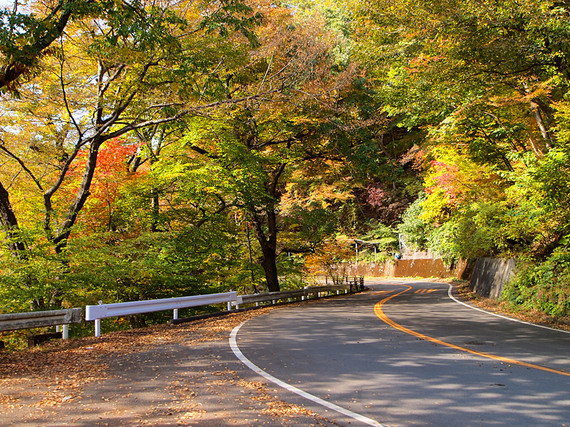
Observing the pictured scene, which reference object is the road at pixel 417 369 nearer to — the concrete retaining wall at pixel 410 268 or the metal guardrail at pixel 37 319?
the metal guardrail at pixel 37 319

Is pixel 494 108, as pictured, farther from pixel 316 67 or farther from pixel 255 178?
pixel 255 178

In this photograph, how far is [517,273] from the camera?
16.8 metres

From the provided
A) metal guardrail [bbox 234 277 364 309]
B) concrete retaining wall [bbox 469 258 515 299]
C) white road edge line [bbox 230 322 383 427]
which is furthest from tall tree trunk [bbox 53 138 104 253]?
concrete retaining wall [bbox 469 258 515 299]

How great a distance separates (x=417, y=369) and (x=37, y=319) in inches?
283

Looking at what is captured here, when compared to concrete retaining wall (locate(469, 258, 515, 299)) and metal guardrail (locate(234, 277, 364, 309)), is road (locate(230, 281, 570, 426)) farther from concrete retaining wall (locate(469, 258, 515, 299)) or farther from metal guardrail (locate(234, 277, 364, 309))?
concrete retaining wall (locate(469, 258, 515, 299))

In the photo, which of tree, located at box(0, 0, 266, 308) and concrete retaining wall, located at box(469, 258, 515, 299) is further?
concrete retaining wall, located at box(469, 258, 515, 299)

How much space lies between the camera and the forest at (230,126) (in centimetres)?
1127

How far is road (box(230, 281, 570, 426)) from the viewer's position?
191 inches

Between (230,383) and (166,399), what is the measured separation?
102 cm

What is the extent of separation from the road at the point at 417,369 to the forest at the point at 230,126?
192 inches

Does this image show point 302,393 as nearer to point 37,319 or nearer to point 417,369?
point 417,369

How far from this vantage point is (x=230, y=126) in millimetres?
16844

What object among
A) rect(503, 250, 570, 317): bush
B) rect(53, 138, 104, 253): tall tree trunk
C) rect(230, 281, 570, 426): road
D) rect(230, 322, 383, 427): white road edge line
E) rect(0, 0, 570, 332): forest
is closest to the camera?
rect(230, 322, 383, 427): white road edge line

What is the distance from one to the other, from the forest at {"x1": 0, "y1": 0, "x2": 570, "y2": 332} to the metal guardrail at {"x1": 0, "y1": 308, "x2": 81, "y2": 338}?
214 cm
